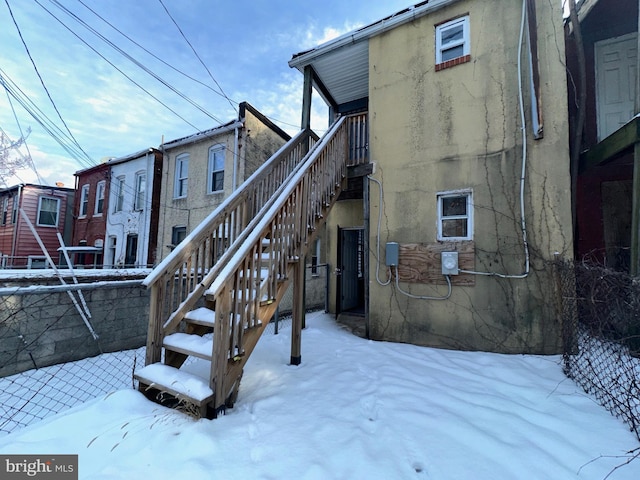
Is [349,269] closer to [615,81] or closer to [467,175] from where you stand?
[467,175]

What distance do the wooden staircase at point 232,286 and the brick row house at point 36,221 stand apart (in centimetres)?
1577

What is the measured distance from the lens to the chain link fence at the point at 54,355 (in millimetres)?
3240

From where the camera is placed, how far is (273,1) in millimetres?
6969

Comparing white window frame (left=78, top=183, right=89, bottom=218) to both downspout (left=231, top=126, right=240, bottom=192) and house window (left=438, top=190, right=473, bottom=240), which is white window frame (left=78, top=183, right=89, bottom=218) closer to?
downspout (left=231, top=126, right=240, bottom=192)

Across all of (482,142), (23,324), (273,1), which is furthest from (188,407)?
(273,1)

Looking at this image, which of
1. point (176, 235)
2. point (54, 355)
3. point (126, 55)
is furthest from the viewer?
point (176, 235)

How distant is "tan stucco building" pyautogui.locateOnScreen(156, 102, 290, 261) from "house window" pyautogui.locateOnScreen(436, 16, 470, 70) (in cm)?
590

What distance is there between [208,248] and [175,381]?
6.58 feet

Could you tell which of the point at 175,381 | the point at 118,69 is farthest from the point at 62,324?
the point at 118,69

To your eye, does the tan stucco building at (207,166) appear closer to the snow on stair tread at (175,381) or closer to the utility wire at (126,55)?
the utility wire at (126,55)

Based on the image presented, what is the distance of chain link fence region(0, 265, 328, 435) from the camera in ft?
10.6

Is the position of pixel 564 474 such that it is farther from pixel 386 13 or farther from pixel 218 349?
pixel 386 13

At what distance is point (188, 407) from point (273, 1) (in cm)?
866

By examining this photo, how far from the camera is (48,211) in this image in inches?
573
